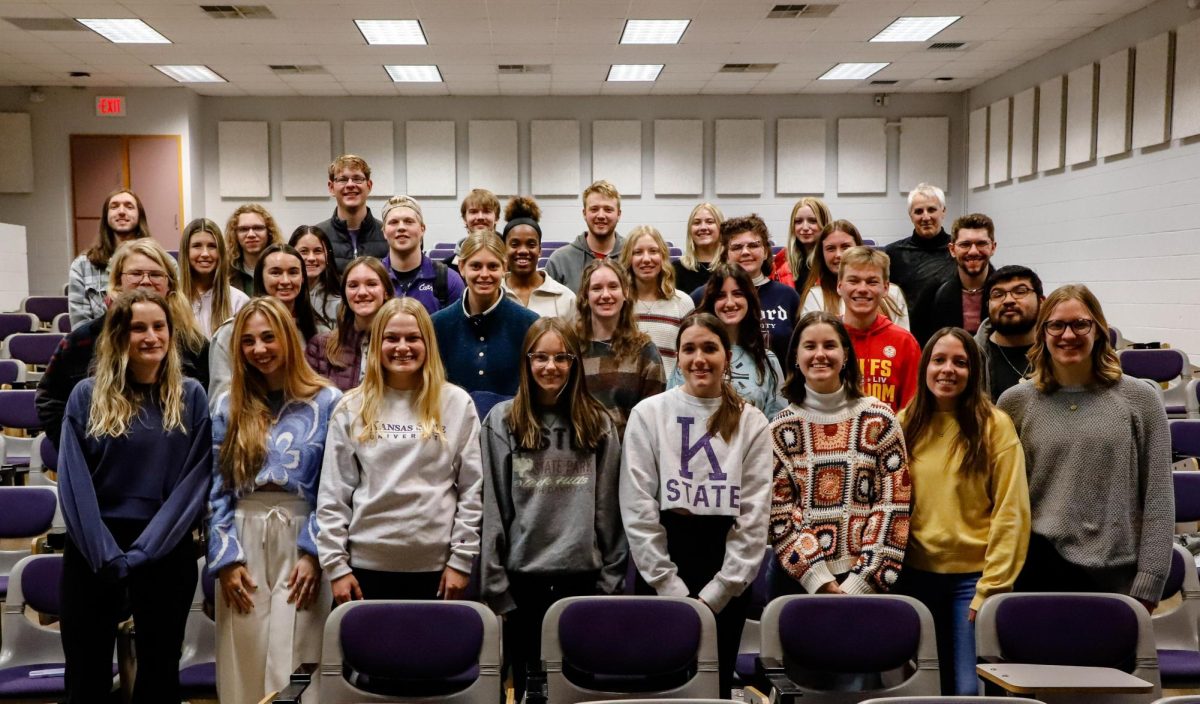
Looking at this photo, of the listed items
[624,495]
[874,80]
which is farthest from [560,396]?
[874,80]

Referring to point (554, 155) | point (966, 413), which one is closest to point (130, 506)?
point (966, 413)

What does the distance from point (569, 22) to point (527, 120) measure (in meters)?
3.46

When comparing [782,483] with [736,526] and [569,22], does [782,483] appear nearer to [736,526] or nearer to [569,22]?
[736,526]

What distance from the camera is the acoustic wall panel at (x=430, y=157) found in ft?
37.4

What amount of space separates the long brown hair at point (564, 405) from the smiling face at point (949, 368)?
37.8 inches

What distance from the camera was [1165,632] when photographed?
119 inches

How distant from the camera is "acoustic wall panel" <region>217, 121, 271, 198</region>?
11.4 m

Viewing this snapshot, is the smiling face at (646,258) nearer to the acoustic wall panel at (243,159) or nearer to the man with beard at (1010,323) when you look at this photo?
the man with beard at (1010,323)

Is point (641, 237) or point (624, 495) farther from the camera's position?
point (641, 237)

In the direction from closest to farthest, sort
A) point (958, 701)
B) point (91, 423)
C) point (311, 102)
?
point (958, 701), point (91, 423), point (311, 102)

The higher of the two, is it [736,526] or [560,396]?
[560,396]

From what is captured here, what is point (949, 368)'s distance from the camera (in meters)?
2.58

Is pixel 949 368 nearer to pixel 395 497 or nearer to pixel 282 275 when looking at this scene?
pixel 395 497

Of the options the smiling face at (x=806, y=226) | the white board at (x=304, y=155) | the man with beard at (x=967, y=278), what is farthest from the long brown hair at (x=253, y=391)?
the white board at (x=304, y=155)
